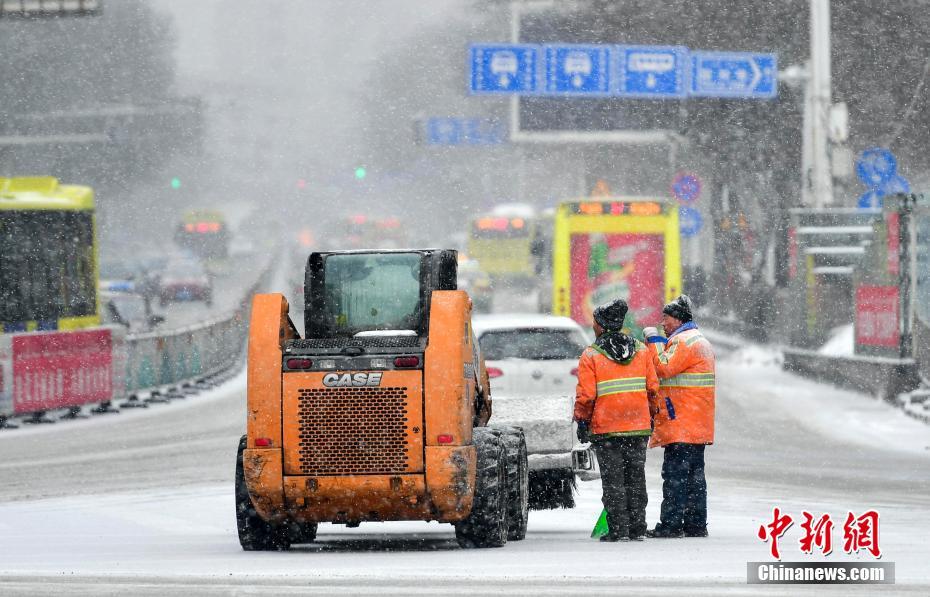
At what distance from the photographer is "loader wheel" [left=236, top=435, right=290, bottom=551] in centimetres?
1038

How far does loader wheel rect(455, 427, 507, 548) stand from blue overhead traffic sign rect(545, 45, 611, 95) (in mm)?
36693

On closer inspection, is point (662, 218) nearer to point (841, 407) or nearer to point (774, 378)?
point (774, 378)

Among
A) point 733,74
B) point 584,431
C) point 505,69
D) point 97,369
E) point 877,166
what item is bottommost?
point 97,369

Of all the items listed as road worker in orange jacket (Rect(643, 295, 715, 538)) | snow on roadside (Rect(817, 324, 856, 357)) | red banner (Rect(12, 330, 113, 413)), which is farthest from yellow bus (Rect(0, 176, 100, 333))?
road worker in orange jacket (Rect(643, 295, 715, 538))

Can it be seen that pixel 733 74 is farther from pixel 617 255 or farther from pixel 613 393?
pixel 613 393

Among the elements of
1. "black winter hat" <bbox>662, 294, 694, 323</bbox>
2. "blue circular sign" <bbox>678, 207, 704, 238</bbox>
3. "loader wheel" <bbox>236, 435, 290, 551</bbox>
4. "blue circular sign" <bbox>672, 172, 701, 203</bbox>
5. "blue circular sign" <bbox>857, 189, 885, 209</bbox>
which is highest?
"blue circular sign" <bbox>672, 172, 701, 203</bbox>

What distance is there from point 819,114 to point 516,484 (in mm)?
24212

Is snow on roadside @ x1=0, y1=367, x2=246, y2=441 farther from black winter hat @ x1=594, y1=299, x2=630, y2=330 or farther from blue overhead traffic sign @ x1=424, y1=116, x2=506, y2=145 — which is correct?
blue overhead traffic sign @ x1=424, y1=116, x2=506, y2=145

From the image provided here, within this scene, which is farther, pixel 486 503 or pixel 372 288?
pixel 372 288

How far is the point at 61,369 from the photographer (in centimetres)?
2366

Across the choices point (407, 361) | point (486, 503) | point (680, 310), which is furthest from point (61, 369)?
point (407, 361)

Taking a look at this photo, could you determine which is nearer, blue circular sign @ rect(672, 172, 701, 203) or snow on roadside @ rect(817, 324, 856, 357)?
snow on roadside @ rect(817, 324, 856, 357)

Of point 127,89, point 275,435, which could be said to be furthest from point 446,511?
point 127,89

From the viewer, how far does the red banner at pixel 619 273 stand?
31.6m
